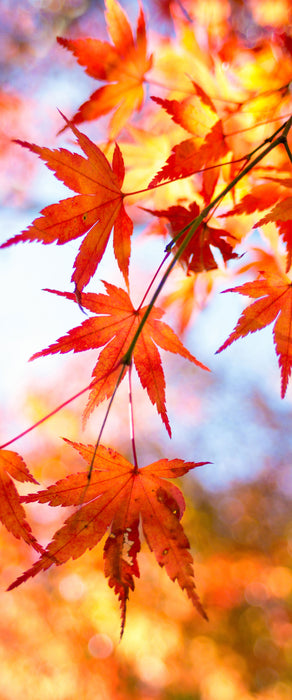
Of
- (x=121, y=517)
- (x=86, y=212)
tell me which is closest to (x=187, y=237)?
(x=86, y=212)

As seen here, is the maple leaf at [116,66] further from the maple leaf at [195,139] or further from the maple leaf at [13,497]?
the maple leaf at [13,497]

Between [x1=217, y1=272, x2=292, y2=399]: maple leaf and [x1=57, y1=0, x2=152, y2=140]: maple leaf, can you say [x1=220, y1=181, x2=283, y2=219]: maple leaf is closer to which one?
[x1=217, y1=272, x2=292, y2=399]: maple leaf

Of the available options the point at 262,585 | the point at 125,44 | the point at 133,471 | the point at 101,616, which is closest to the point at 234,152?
the point at 125,44

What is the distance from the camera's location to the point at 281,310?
687 millimetres

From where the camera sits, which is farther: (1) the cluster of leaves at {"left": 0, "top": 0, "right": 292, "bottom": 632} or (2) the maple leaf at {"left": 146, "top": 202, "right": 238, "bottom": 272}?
(2) the maple leaf at {"left": 146, "top": 202, "right": 238, "bottom": 272}

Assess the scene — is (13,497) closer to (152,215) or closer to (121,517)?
(121,517)

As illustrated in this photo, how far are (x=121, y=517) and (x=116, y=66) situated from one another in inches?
29.3

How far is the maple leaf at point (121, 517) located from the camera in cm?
55

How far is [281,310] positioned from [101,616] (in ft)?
11.8

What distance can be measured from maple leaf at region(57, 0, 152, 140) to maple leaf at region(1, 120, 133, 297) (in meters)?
0.21

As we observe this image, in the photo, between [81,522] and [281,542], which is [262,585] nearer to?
[281,542]

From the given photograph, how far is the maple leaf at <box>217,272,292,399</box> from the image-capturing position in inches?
25.5

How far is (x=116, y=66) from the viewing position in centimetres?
84

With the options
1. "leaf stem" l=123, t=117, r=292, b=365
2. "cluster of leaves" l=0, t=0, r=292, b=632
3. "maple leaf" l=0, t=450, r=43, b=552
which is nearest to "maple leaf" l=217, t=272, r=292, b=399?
"cluster of leaves" l=0, t=0, r=292, b=632
